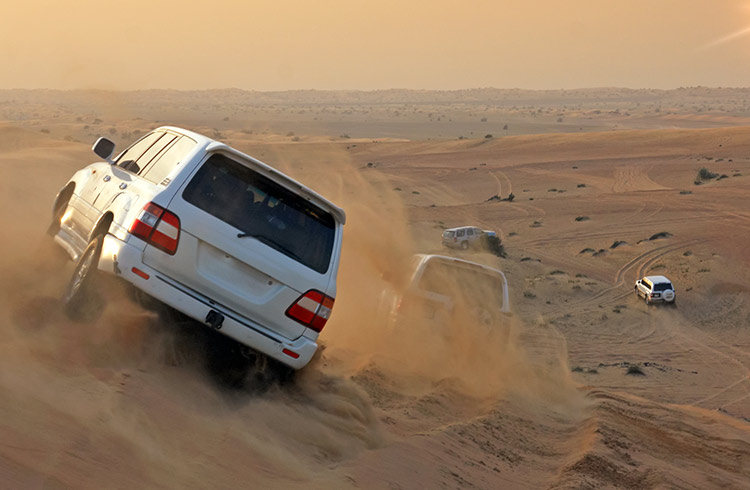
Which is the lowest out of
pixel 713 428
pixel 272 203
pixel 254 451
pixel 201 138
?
pixel 713 428

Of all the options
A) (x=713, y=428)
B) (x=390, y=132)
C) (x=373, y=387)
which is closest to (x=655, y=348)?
(x=713, y=428)

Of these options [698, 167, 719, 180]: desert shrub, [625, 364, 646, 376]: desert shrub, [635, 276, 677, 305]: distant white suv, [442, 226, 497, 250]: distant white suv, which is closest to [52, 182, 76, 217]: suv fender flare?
[625, 364, 646, 376]: desert shrub

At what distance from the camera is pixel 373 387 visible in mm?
8773

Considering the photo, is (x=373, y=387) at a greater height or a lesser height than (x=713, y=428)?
greater

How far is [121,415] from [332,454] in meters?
1.65

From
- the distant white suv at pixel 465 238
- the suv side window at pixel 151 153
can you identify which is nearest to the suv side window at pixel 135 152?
the suv side window at pixel 151 153

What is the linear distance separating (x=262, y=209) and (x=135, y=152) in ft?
7.23

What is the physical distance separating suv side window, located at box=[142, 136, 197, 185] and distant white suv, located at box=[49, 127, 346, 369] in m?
0.02

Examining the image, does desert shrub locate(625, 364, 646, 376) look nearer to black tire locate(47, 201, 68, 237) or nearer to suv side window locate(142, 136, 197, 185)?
black tire locate(47, 201, 68, 237)

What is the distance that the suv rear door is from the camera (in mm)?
6246

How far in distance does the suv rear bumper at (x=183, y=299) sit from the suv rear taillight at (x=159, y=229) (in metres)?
0.12

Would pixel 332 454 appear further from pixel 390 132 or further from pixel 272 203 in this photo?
pixel 390 132

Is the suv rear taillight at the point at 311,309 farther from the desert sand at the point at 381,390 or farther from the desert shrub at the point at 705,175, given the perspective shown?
the desert shrub at the point at 705,175

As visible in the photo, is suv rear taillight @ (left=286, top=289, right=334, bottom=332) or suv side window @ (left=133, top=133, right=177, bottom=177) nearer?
suv rear taillight @ (left=286, top=289, right=334, bottom=332)
